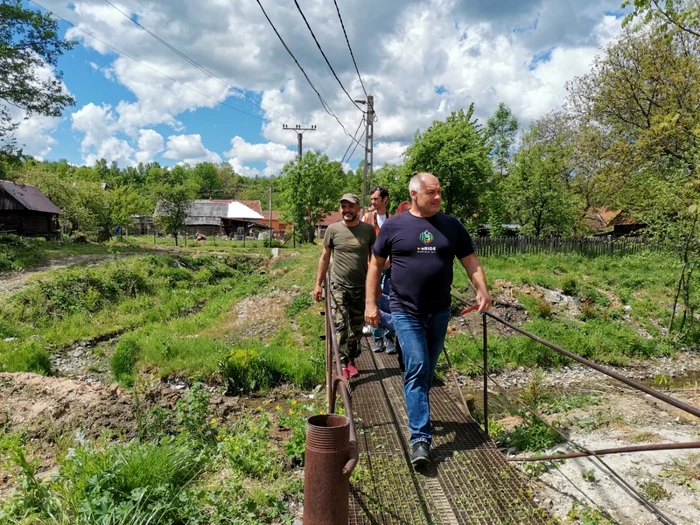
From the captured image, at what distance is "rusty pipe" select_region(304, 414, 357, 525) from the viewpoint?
2.13 m

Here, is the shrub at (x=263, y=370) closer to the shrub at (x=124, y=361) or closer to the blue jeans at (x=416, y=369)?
the shrub at (x=124, y=361)

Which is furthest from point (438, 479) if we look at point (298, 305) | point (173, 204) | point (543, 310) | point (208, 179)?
point (208, 179)

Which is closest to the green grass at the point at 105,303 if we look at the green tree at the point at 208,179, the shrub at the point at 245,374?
the shrub at the point at 245,374

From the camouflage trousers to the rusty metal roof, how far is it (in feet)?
101

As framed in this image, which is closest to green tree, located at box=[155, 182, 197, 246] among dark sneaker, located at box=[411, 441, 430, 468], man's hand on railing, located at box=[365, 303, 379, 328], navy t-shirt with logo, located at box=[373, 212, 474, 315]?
man's hand on railing, located at box=[365, 303, 379, 328]

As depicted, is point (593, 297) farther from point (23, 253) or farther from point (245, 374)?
point (23, 253)

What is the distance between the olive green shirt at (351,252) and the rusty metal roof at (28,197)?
101 feet

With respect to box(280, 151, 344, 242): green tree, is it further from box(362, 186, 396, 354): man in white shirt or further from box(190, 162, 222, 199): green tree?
box(190, 162, 222, 199): green tree

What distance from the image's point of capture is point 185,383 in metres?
8.10

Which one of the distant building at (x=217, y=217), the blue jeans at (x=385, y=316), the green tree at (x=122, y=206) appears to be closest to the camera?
the blue jeans at (x=385, y=316)

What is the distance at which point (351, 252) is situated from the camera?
5.04 meters

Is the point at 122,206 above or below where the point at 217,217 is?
above

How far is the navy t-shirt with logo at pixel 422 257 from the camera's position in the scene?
3.32m

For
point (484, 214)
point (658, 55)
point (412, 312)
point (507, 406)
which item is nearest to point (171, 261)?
point (507, 406)
